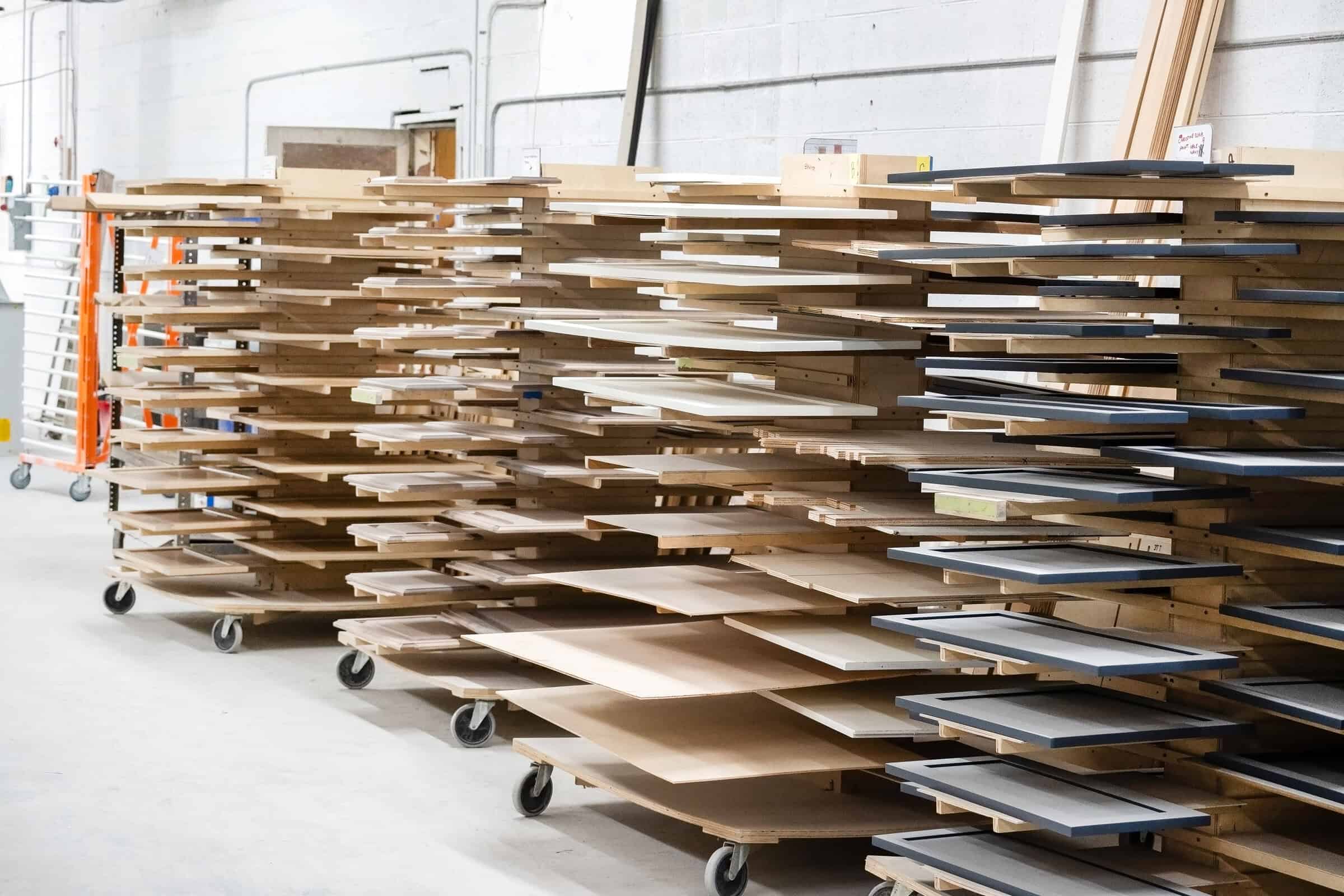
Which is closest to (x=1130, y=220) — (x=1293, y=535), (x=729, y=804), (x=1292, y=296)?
(x=1292, y=296)

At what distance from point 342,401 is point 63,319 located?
23.6 ft

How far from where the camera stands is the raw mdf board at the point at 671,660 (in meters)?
4.50

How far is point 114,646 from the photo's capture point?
7.53 m

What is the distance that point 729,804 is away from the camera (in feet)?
15.3

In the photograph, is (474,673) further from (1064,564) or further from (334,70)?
(334,70)

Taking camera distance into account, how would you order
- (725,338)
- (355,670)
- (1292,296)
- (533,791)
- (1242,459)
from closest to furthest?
(1242,459) < (1292,296) < (725,338) < (533,791) < (355,670)

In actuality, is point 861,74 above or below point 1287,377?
A: above

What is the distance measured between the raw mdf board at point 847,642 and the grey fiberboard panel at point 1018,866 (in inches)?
16.7

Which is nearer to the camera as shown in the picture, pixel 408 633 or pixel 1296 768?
pixel 1296 768

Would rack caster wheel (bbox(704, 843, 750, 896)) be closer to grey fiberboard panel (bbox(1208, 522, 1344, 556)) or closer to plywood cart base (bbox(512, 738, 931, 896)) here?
plywood cart base (bbox(512, 738, 931, 896))

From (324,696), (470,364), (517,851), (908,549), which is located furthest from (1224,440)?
(324,696)

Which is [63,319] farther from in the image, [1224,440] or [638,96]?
[1224,440]

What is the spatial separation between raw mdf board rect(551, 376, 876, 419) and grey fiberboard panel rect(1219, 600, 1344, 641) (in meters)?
1.26

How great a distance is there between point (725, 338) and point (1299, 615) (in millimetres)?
1731
